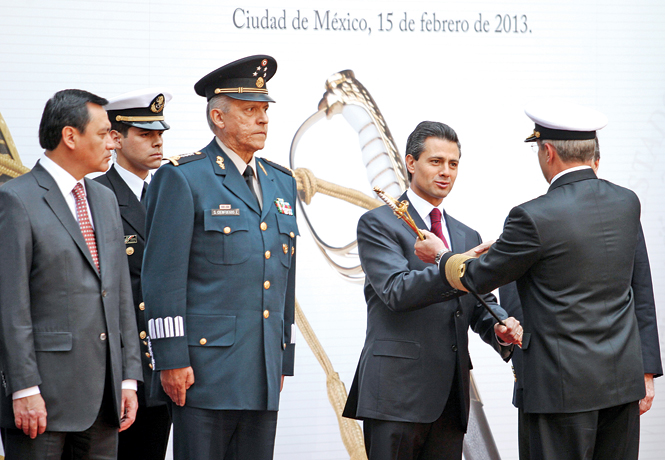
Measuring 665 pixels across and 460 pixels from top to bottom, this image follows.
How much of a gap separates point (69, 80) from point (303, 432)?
1768mm

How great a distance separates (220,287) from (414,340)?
2.03ft

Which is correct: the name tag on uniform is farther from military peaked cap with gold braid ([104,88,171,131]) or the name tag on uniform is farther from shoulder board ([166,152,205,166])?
military peaked cap with gold braid ([104,88,171,131])

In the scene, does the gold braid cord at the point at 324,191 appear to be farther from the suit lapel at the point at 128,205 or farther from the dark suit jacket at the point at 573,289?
the dark suit jacket at the point at 573,289

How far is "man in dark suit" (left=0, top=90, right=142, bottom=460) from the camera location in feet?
5.92

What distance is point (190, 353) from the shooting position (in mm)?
2061

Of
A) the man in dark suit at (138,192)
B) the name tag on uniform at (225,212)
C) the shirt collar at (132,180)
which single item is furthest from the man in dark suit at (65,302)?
the shirt collar at (132,180)

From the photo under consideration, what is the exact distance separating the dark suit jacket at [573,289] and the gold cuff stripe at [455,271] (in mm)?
18

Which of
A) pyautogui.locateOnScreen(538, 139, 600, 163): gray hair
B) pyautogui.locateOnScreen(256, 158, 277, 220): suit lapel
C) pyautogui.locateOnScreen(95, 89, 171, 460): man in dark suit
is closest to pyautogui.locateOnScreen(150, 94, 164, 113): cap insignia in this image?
pyautogui.locateOnScreen(95, 89, 171, 460): man in dark suit

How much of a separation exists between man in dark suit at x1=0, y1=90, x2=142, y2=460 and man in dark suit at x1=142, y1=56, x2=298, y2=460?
0.12 metres

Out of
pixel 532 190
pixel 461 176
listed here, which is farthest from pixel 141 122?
pixel 532 190

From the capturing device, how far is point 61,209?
6.31 feet

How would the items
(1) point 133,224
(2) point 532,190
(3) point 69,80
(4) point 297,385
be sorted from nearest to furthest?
(1) point 133,224, (3) point 69,80, (4) point 297,385, (2) point 532,190

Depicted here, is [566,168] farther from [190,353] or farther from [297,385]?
[297,385]

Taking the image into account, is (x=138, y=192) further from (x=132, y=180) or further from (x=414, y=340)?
(x=414, y=340)
